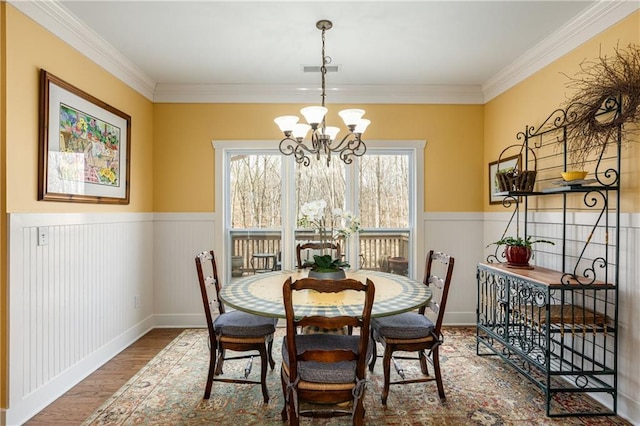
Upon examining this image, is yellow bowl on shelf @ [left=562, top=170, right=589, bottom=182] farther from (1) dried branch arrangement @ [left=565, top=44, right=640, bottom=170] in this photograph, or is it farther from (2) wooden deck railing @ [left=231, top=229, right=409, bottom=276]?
(2) wooden deck railing @ [left=231, top=229, right=409, bottom=276]

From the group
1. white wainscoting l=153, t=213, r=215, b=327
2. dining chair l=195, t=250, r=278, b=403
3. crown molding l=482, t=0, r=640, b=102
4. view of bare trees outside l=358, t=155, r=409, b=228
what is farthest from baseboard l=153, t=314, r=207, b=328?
crown molding l=482, t=0, r=640, b=102

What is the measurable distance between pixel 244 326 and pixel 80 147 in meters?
1.85

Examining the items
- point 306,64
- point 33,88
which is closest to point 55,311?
point 33,88

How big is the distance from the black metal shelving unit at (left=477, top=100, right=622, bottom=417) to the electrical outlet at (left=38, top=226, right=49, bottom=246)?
324 cm

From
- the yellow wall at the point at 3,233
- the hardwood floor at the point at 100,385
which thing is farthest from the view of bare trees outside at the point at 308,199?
the yellow wall at the point at 3,233

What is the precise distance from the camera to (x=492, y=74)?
3.58 metres

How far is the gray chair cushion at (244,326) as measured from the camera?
237 cm

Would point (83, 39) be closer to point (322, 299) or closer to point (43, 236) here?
point (43, 236)

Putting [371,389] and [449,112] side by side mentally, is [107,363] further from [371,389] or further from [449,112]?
[449,112]

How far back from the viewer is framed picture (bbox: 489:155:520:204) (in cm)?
334

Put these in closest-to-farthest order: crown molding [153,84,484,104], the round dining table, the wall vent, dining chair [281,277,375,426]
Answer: dining chair [281,277,375,426] < the round dining table < the wall vent < crown molding [153,84,484,104]

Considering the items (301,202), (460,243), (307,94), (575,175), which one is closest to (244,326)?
(301,202)

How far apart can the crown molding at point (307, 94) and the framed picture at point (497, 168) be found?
851 mm

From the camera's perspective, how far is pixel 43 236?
2.35 metres
